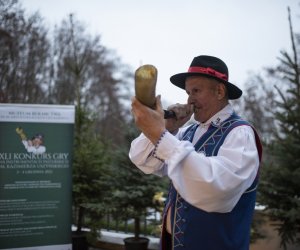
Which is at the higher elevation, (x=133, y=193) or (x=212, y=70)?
(x=212, y=70)

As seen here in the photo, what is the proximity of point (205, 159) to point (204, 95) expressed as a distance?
0.66 m

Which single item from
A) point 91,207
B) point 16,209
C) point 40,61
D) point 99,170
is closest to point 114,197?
point 91,207

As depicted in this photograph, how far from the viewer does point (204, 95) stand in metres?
2.24

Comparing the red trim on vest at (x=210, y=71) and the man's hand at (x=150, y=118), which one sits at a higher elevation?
the red trim on vest at (x=210, y=71)

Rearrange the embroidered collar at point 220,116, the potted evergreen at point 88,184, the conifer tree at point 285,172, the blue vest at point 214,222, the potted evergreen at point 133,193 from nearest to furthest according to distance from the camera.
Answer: the blue vest at point 214,222 → the embroidered collar at point 220,116 → the conifer tree at point 285,172 → the potted evergreen at point 133,193 → the potted evergreen at point 88,184

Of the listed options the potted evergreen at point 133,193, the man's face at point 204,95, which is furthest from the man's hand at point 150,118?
the potted evergreen at point 133,193

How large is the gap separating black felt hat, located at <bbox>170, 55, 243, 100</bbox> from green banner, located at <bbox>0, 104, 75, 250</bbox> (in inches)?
131

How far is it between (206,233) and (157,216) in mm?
4518

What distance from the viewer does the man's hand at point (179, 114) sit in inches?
83.6

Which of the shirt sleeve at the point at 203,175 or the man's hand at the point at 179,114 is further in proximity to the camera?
the man's hand at the point at 179,114

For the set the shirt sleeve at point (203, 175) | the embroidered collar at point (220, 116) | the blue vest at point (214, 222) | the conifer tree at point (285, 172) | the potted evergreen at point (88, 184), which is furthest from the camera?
the potted evergreen at point (88, 184)

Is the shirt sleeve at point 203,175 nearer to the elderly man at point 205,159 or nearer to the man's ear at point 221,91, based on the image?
the elderly man at point 205,159

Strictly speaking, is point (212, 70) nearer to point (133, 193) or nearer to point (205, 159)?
point (205, 159)

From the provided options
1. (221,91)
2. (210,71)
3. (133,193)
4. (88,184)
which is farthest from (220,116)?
(88,184)
